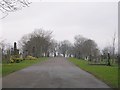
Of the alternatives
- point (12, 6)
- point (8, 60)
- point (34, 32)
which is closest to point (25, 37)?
point (34, 32)

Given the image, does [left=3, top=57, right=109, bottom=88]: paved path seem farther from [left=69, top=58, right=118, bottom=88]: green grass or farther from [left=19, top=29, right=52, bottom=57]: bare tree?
[left=19, top=29, right=52, bottom=57]: bare tree

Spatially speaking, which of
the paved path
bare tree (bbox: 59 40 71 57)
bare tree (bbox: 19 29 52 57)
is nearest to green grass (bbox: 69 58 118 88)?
the paved path

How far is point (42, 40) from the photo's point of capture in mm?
97062

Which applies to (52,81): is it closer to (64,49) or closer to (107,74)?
(107,74)

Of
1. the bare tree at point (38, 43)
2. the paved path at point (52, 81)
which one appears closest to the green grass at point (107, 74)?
the paved path at point (52, 81)

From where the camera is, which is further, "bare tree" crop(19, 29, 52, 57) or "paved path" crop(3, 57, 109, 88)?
"bare tree" crop(19, 29, 52, 57)

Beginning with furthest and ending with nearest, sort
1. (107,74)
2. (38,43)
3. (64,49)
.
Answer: (64,49) → (38,43) → (107,74)

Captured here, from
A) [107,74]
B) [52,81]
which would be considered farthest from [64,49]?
[52,81]

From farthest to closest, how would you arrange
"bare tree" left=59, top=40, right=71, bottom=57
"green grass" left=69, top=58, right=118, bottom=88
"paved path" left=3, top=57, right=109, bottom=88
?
"bare tree" left=59, top=40, right=71, bottom=57
"green grass" left=69, top=58, right=118, bottom=88
"paved path" left=3, top=57, right=109, bottom=88

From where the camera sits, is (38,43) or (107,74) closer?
(107,74)

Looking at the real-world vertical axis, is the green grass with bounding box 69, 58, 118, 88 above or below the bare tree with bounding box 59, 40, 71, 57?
below

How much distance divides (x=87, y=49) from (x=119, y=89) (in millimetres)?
88848

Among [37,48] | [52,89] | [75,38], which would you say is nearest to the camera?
[52,89]

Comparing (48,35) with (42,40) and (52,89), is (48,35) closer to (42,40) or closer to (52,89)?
(42,40)
